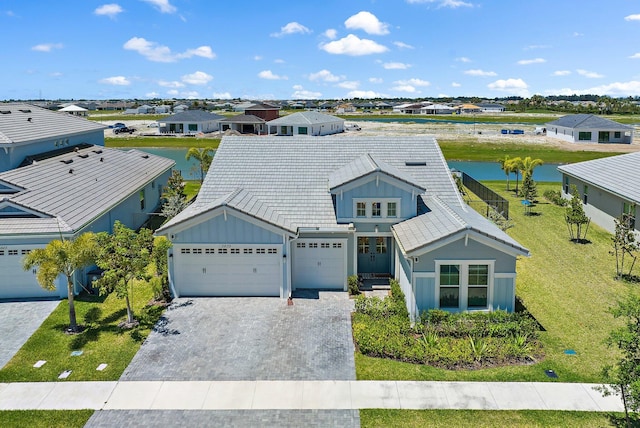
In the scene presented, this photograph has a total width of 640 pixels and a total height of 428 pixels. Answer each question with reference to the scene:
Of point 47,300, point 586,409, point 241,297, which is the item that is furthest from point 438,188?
point 47,300

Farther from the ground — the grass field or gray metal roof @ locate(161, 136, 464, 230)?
gray metal roof @ locate(161, 136, 464, 230)

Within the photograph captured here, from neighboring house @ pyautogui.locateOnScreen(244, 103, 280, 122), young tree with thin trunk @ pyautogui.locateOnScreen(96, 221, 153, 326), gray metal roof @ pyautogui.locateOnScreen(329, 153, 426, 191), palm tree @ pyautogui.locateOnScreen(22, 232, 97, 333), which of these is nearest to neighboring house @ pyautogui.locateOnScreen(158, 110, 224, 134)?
neighboring house @ pyautogui.locateOnScreen(244, 103, 280, 122)

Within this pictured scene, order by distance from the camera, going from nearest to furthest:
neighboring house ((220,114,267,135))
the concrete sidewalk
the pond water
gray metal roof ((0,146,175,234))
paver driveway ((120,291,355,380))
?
1. the concrete sidewalk
2. paver driveway ((120,291,355,380))
3. gray metal roof ((0,146,175,234))
4. the pond water
5. neighboring house ((220,114,267,135))

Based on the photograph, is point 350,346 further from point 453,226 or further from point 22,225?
point 22,225

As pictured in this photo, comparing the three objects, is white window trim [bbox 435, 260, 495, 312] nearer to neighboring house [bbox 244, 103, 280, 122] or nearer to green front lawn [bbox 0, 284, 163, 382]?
green front lawn [bbox 0, 284, 163, 382]

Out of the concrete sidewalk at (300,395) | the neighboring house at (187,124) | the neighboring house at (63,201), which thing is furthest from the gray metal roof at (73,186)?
the neighboring house at (187,124)

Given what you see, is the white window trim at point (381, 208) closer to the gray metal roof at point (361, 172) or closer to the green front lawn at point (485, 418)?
the gray metal roof at point (361, 172)
